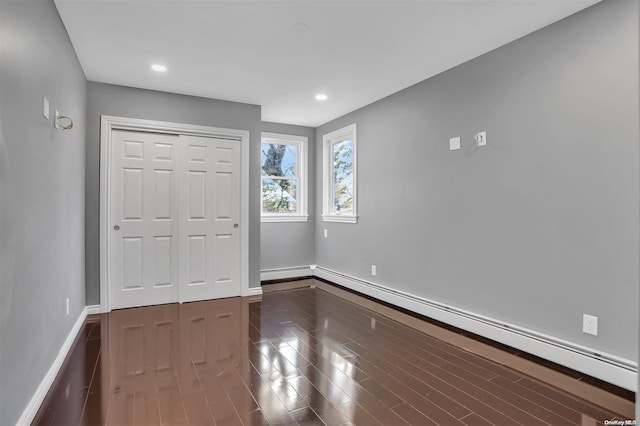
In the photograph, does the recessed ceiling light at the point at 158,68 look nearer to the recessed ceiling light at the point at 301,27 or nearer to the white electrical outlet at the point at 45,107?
the white electrical outlet at the point at 45,107

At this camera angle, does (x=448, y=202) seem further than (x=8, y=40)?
Yes

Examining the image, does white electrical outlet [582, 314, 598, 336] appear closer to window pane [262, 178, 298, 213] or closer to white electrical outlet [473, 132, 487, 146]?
white electrical outlet [473, 132, 487, 146]

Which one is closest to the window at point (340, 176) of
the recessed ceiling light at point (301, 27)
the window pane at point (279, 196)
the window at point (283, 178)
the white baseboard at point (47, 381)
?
the window at point (283, 178)

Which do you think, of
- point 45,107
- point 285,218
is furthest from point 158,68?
point 285,218

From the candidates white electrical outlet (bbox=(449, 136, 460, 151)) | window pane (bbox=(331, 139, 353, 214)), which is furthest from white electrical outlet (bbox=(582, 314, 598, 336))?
window pane (bbox=(331, 139, 353, 214))

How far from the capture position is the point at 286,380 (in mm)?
2334

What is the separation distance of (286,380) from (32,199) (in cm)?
186

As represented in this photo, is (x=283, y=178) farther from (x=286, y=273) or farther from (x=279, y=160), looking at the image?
(x=286, y=273)

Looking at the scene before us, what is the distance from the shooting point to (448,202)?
342 centimetres

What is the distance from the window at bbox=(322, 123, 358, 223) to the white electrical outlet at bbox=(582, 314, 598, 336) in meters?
2.82

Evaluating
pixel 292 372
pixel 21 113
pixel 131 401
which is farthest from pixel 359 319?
pixel 21 113

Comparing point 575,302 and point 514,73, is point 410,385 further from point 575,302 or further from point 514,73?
point 514,73

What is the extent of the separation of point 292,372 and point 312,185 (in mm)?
3659

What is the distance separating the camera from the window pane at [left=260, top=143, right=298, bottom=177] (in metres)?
5.52
